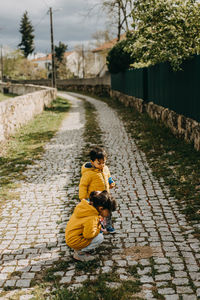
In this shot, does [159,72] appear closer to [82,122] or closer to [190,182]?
[82,122]

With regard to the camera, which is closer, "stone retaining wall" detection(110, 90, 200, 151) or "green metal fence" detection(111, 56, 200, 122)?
"stone retaining wall" detection(110, 90, 200, 151)

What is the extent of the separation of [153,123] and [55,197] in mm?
6990

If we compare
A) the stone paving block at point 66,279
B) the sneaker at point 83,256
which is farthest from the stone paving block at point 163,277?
the stone paving block at point 66,279

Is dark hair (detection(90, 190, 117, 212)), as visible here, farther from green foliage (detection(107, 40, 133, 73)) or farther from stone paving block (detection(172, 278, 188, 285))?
green foliage (detection(107, 40, 133, 73))

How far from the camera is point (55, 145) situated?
1033 cm

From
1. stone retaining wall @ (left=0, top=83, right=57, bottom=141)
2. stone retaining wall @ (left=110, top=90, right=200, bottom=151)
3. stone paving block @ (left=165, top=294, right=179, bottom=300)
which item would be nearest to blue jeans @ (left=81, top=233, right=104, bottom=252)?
stone paving block @ (left=165, top=294, right=179, bottom=300)

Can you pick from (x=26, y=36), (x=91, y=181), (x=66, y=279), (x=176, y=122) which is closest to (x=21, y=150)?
(x=176, y=122)

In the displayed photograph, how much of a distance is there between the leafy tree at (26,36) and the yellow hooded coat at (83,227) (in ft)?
281

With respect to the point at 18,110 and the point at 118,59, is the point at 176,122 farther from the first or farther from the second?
the point at 118,59

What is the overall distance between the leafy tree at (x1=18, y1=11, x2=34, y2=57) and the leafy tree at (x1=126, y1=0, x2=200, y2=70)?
3137 inches

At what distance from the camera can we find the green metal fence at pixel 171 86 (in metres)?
8.51

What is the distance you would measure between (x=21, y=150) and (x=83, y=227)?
20.0 feet

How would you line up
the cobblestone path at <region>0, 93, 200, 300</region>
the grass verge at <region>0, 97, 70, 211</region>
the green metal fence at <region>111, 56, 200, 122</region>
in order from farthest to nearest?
the green metal fence at <region>111, 56, 200, 122</region> < the grass verge at <region>0, 97, 70, 211</region> < the cobblestone path at <region>0, 93, 200, 300</region>

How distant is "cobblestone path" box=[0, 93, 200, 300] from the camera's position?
3.47 m
